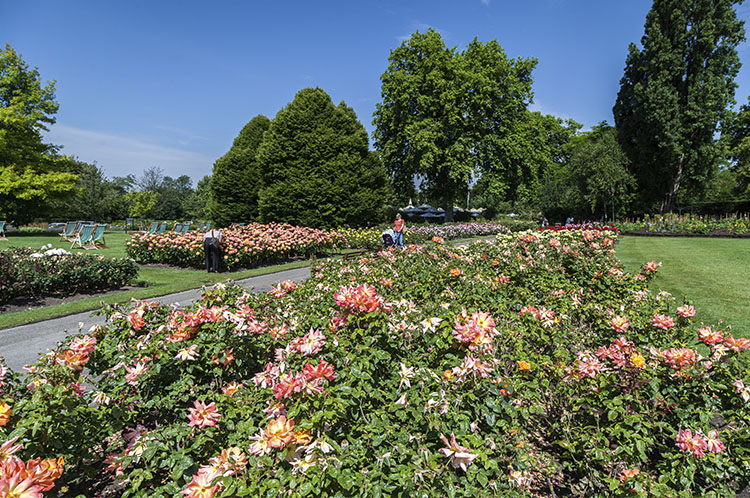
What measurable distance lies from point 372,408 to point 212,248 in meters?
10.8

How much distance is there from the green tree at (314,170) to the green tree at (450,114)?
686 centimetres

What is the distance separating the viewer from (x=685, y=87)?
27.6 m

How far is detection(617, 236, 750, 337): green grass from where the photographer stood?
599 centimetres

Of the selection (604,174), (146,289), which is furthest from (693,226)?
(146,289)

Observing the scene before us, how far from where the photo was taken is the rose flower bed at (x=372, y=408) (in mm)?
1635

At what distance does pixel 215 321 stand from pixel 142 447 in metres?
0.85

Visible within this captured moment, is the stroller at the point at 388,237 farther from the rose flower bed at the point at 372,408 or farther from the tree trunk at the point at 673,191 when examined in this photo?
the tree trunk at the point at 673,191

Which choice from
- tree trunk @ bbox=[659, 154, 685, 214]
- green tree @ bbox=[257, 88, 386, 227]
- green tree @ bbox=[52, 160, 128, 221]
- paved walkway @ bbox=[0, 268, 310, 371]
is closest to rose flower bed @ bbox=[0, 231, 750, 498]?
paved walkway @ bbox=[0, 268, 310, 371]

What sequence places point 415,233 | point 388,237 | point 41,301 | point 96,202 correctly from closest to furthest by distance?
point 41,301 < point 388,237 < point 415,233 < point 96,202

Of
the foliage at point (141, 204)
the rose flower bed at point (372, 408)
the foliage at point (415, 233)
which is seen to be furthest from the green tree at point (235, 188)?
the foliage at point (141, 204)

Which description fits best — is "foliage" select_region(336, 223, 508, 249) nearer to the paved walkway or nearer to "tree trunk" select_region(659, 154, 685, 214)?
the paved walkway

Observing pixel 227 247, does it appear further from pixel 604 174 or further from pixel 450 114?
pixel 604 174

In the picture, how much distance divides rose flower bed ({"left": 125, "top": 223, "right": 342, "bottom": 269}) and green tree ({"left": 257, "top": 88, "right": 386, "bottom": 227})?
586 cm

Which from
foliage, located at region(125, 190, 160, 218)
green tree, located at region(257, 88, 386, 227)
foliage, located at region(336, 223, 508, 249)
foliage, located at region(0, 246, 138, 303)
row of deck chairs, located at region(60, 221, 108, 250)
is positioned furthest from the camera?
foliage, located at region(125, 190, 160, 218)
